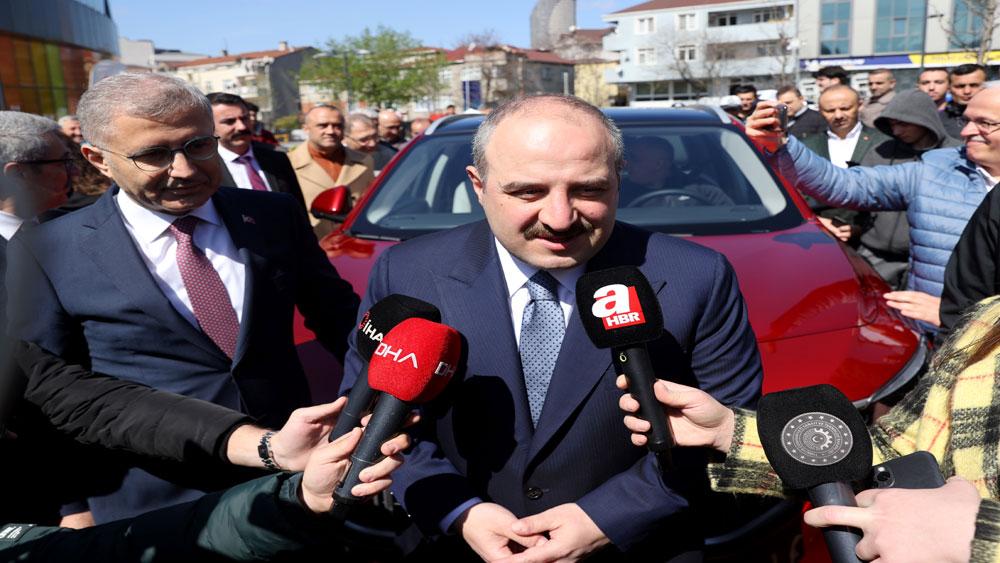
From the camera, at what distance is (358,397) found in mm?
1521

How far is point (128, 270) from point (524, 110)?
1.18 m

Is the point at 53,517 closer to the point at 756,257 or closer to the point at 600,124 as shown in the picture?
the point at 600,124

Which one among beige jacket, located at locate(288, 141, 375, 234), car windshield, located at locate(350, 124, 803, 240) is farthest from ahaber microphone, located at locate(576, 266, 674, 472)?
beige jacket, located at locate(288, 141, 375, 234)

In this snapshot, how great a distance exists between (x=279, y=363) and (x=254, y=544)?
92cm

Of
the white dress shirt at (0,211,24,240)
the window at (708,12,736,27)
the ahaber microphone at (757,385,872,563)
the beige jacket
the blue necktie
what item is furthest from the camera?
the window at (708,12,736,27)

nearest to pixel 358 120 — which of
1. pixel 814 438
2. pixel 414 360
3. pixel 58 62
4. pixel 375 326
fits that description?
pixel 375 326

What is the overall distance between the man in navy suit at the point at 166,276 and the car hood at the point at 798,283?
1.67 metres

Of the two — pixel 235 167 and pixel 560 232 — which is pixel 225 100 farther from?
pixel 560 232

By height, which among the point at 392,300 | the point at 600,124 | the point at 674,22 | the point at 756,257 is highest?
the point at 674,22

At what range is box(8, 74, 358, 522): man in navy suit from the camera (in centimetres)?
206

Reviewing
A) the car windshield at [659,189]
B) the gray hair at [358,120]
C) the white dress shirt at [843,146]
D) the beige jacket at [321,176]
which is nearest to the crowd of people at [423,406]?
the car windshield at [659,189]

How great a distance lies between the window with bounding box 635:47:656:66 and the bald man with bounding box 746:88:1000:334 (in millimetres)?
64753

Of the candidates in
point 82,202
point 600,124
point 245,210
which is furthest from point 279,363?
point 82,202

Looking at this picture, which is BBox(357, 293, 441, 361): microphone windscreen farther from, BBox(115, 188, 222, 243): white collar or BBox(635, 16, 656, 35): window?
BBox(635, 16, 656, 35): window
